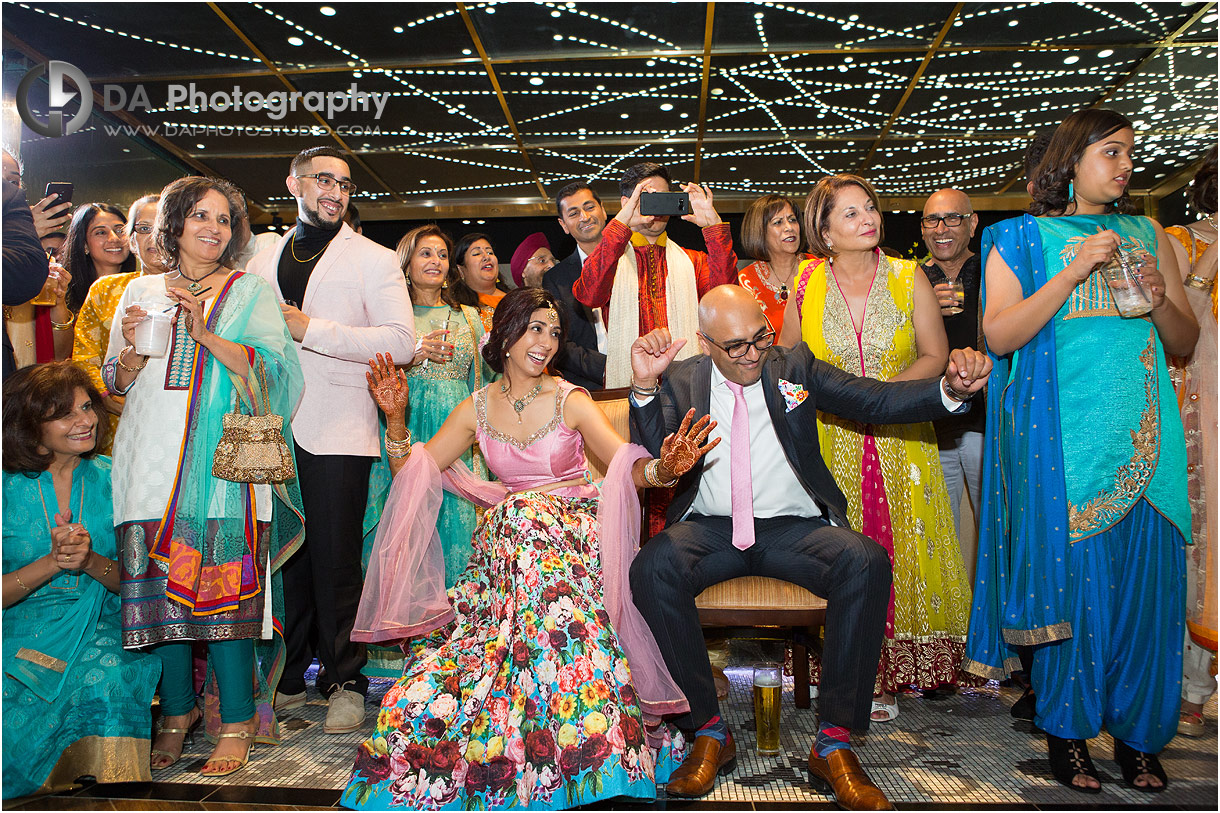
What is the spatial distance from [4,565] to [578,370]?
214 cm

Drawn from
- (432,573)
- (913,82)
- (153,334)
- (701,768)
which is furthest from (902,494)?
(913,82)

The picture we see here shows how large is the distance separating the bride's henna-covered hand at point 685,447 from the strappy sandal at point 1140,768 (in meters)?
1.50

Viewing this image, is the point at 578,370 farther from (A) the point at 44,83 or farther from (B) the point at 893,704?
(A) the point at 44,83

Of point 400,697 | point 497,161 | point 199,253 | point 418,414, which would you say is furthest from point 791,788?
point 497,161

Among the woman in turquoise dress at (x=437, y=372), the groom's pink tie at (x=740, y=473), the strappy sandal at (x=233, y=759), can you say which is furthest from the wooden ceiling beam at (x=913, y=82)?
the strappy sandal at (x=233, y=759)

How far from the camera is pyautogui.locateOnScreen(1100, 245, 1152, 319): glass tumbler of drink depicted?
2.47 m

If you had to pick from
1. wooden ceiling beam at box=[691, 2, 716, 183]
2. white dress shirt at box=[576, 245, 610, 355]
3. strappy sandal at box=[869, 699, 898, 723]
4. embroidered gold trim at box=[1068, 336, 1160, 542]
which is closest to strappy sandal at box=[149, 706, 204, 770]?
white dress shirt at box=[576, 245, 610, 355]

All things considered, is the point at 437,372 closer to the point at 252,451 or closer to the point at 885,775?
the point at 252,451

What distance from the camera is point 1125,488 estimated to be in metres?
2.52

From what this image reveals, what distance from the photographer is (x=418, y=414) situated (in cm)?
378

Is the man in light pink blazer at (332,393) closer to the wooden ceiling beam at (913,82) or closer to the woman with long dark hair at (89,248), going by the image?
the woman with long dark hair at (89,248)

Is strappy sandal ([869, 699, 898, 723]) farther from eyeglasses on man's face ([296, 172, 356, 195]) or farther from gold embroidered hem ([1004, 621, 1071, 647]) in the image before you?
eyeglasses on man's face ([296, 172, 356, 195])

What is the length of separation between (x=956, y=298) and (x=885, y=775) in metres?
2.20

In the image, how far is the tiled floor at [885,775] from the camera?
Answer: 93.2 inches
